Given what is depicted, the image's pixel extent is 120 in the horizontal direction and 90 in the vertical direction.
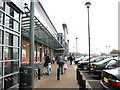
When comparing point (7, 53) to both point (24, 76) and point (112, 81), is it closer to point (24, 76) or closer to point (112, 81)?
point (24, 76)

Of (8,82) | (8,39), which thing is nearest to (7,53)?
(8,39)

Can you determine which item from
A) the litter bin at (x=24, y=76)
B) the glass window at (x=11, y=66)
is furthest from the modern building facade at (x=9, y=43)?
the litter bin at (x=24, y=76)

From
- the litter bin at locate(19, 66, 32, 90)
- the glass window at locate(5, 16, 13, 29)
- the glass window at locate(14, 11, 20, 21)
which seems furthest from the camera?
the glass window at locate(14, 11, 20, 21)

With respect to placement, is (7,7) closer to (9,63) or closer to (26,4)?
(26,4)

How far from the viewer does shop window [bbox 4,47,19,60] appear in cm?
620

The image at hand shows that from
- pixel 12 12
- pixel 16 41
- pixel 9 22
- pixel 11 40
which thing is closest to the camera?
pixel 9 22

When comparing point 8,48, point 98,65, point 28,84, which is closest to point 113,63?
point 98,65

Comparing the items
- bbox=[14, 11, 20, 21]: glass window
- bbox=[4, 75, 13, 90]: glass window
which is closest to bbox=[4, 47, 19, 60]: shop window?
bbox=[4, 75, 13, 90]: glass window

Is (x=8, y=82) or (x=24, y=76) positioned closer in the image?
(x=24, y=76)

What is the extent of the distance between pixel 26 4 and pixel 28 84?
391cm

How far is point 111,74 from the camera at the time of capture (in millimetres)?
5488

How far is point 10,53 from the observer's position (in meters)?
6.59

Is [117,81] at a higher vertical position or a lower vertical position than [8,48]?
lower

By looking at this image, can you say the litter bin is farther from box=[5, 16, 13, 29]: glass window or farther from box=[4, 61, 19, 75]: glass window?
box=[5, 16, 13, 29]: glass window
